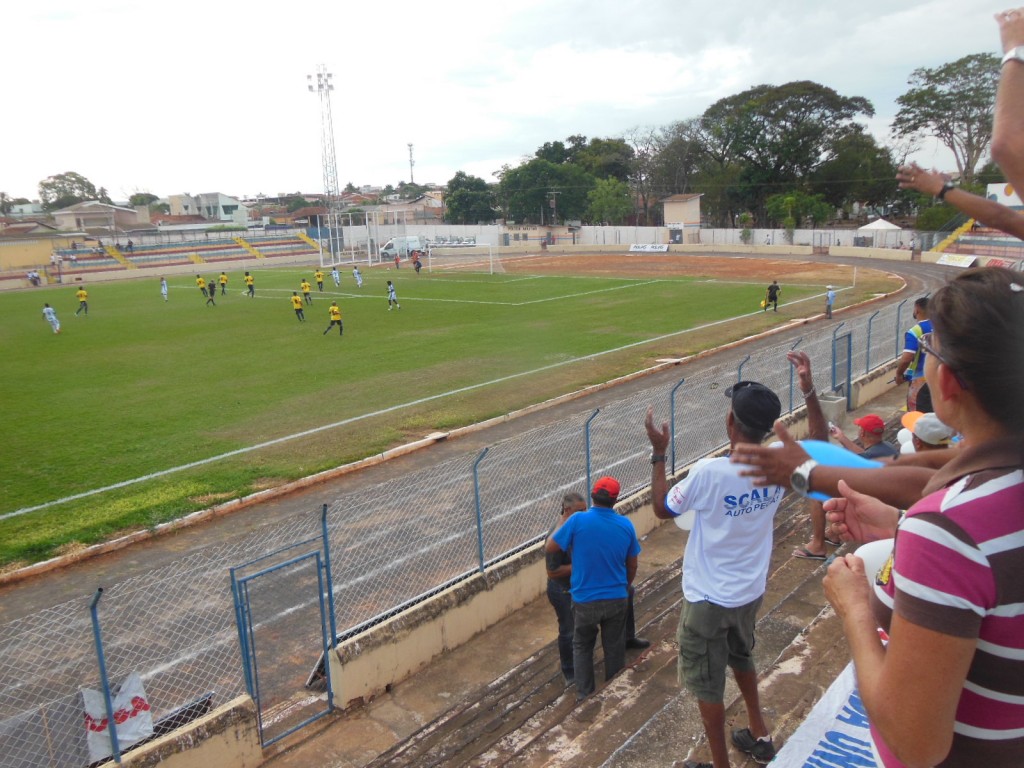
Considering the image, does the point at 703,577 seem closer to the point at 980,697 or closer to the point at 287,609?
the point at 980,697

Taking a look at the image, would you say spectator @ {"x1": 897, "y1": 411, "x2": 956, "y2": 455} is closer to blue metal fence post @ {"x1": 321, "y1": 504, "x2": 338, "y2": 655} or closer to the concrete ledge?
blue metal fence post @ {"x1": 321, "y1": 504, "x2": 338, "y2": 655}

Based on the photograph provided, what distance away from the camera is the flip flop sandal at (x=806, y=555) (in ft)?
26.5

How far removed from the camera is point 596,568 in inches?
225

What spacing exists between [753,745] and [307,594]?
536 centimetres

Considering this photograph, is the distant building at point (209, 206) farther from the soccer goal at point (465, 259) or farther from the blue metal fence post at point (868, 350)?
the blue metal fence post at point (868, 350)

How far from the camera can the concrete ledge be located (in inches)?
206

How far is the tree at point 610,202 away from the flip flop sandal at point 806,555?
8451 centimetres

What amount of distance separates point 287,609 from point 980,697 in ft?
24.7

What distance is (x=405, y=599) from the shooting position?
297 inches

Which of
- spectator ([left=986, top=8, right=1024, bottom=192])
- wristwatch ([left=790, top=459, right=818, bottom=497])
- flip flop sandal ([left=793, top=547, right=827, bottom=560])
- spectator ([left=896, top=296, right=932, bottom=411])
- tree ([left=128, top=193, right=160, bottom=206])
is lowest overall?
flip flop sandal ([left=793, top=547, right=827, bottom=560])

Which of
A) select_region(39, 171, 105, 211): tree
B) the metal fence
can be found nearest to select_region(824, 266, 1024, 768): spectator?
the metal fence

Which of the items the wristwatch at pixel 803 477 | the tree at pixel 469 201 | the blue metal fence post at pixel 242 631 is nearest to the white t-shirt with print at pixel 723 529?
the wristwatch at pixel 803 477

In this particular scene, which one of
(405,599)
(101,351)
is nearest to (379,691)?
(405,599)

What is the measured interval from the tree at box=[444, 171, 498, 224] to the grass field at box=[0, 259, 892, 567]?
184ft
